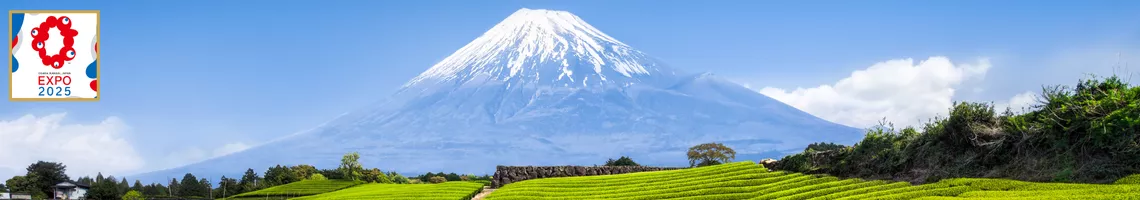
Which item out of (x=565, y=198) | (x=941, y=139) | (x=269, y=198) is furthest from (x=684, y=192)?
(x=269, y=198)

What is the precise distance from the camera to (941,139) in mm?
16641

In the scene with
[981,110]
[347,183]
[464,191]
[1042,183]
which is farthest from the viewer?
[347,183]

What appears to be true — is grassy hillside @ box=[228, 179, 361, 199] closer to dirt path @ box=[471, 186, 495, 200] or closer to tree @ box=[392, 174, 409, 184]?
tree @ box=[392, 174, 409, 184]

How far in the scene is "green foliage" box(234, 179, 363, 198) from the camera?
40.9m

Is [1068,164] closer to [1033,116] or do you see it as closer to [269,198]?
[1033,116]

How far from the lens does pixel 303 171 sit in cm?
5069

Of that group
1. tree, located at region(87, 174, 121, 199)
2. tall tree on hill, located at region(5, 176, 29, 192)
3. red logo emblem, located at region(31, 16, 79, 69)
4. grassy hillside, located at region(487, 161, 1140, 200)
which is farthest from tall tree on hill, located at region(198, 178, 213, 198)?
grassy hillside, located at region(487, 161, 1140, 200)

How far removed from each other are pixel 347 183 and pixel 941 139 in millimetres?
33370

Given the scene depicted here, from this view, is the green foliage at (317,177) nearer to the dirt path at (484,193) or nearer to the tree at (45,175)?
the dirt path at (484,193)

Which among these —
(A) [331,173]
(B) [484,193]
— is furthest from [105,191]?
(B) [484,193]

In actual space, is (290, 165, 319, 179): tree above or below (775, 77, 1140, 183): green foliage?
above

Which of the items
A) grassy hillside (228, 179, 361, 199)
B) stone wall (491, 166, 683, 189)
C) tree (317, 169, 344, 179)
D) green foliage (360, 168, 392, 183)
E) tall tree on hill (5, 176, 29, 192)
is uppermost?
tall tree on hill (5, 176, 29, 192)

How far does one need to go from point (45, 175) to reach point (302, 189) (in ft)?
110

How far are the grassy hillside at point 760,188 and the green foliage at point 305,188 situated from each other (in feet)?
53.7
